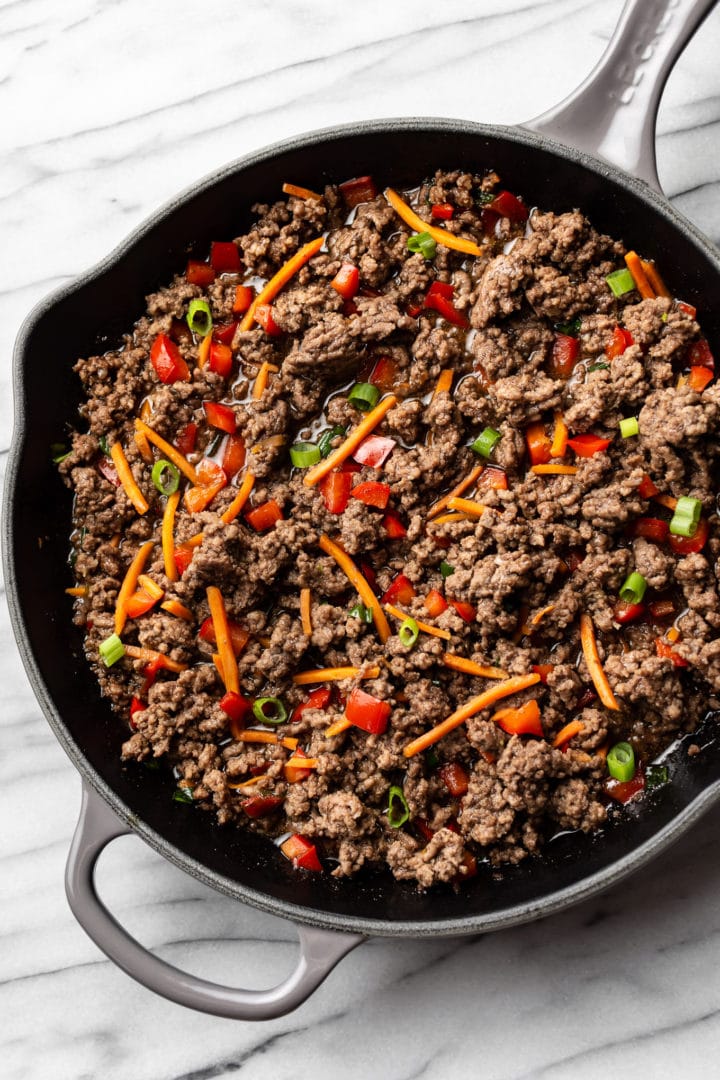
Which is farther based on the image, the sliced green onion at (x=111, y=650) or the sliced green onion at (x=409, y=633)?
the sliced green onion at (x=111, y=650)

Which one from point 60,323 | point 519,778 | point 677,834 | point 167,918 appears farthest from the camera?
point 167,918

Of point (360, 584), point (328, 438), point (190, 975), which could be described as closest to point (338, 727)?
point (360, 584)

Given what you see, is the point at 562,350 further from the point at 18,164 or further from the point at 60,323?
the point at 18,164

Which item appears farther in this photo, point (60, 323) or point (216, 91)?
point (216, 91)

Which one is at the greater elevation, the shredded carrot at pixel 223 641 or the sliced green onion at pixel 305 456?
the sliced green onion at pixel 305 456

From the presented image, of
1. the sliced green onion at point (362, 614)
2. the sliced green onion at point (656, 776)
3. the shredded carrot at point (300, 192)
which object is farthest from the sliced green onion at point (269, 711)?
the shredded carrot at point (300, 192)

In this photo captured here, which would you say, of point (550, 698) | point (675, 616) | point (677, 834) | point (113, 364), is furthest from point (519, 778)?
point (113, 364)

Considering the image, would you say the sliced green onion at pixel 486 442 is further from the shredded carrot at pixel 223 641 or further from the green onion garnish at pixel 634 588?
the shredded carrot at pixel 223 641
